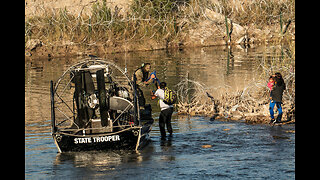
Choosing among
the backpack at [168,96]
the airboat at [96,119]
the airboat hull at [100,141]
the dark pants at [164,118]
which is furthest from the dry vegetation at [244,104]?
the airboat hull at [100,141]

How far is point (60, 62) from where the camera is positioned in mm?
36844

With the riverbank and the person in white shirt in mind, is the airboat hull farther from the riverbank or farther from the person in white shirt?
the riverbank

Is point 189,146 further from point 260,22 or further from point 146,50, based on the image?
point 260,22

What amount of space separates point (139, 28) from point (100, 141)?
1178 inches

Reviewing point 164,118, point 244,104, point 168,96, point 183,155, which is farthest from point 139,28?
point 183,155

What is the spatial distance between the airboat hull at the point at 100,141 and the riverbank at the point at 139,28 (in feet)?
77.5

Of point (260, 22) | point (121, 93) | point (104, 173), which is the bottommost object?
point (104, 173)

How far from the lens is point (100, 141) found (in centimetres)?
1354

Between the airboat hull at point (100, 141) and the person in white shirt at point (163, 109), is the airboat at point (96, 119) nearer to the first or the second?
the airboat hull at point (100, 141)

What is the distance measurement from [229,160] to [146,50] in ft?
99.5

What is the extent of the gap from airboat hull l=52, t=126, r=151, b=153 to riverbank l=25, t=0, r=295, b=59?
2363 cm

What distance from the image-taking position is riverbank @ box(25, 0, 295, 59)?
1586 inches

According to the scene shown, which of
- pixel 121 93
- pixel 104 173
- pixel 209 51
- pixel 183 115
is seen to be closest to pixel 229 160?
pixel 104 173

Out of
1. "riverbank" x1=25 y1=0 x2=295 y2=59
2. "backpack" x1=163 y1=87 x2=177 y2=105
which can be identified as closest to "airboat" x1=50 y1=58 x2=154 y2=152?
"backpack" x1=163 y1=87 x2=177 y2=105
